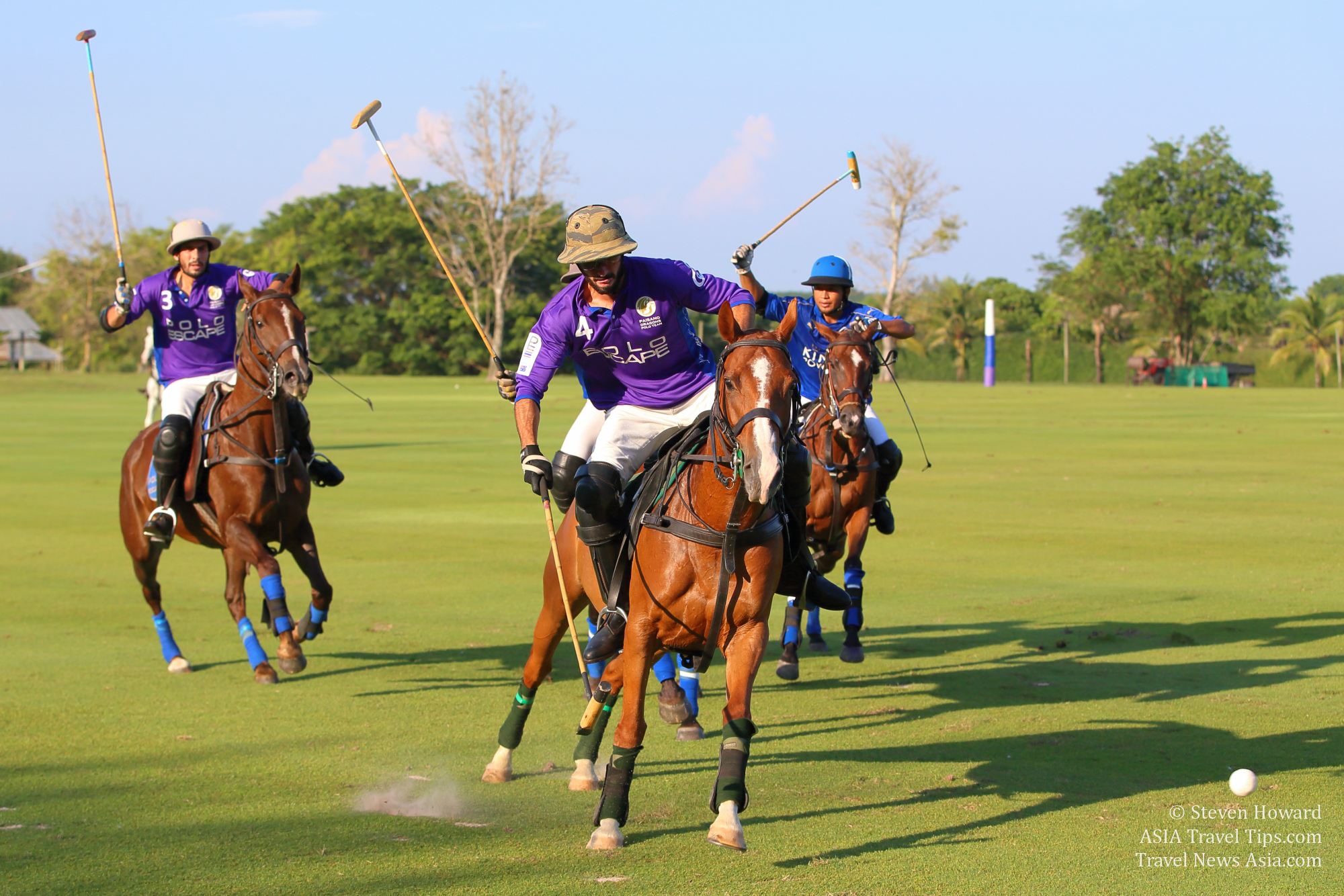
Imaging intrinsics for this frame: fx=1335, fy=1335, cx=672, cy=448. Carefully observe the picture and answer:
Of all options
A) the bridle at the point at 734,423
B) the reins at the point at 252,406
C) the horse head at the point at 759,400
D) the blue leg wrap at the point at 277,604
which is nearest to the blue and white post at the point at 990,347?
the reins at the point at 252,406

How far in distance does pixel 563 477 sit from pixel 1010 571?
25.0ft

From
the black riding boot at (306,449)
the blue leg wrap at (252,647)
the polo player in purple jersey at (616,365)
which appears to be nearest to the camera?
the polo player in purple jersey at (616,365)

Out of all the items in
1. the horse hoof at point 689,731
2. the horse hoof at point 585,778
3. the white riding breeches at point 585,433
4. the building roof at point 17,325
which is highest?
the building roof at point 17,325

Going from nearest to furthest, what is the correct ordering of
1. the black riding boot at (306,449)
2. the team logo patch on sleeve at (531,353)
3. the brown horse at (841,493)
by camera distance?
the team logo patch on sleeve at (531,353)
the brown horse at (841,493)
the black riding boot at (306,449)

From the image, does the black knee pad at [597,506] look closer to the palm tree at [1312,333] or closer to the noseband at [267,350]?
the noseband at [267,350]

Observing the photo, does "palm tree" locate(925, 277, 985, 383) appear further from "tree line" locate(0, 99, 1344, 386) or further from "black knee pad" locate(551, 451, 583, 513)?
"black knee pad" locate(551, 451, 583, 513)

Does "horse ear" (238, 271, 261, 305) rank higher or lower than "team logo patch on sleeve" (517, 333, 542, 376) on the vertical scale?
higher

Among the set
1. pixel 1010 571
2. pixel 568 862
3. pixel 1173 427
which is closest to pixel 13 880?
pixel 568 862

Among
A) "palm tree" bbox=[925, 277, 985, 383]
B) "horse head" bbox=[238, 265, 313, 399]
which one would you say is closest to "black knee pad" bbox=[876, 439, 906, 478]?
"horse head" bbox=[238, 265, 313, 399]

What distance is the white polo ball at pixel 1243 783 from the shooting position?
235 inches

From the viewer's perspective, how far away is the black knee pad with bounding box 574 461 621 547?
19.8 feet

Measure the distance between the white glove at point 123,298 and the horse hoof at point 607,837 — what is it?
6.07m

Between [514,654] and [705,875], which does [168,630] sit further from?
[705,875]

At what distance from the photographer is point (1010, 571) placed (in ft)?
42.5
